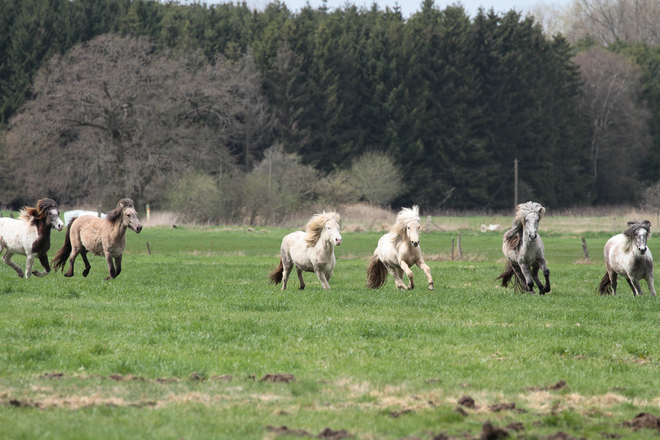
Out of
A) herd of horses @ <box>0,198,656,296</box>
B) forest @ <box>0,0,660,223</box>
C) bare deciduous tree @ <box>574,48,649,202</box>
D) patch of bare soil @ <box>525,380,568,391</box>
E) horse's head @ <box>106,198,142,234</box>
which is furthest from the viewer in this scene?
bare deciduous tree @ <box>574,48,649,202</box>

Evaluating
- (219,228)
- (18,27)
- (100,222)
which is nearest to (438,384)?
(100,222)

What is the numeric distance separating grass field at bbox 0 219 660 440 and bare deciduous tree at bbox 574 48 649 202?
75191 millimetres

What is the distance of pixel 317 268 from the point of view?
15.8 meters

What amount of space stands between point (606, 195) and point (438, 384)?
279 feet

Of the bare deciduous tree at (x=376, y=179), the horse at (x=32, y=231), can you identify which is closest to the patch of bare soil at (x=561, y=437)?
the horse at (x=32, y=231)

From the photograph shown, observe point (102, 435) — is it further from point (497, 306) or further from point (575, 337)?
point (497, 306)

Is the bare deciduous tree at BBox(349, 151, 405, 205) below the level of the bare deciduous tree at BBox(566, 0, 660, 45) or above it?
A: below

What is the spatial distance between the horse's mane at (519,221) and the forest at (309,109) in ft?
124

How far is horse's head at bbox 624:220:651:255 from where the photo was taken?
1424cm

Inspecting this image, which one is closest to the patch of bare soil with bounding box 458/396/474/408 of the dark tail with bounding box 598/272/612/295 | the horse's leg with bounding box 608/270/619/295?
the horse's leg with bounding box 608/270/619/295

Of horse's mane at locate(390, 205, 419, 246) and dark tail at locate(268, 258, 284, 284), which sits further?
dark tail at locate(268, 258, 284, 284)

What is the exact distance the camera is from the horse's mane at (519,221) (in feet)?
50.6

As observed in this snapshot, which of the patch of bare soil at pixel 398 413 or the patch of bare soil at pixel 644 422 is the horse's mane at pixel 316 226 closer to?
the patch of bare soil at pixel 398 413

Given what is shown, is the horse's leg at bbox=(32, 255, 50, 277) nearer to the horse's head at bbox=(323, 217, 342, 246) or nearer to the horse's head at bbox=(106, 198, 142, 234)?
the horse's head at bbox=(106, 198, 142, 234)
